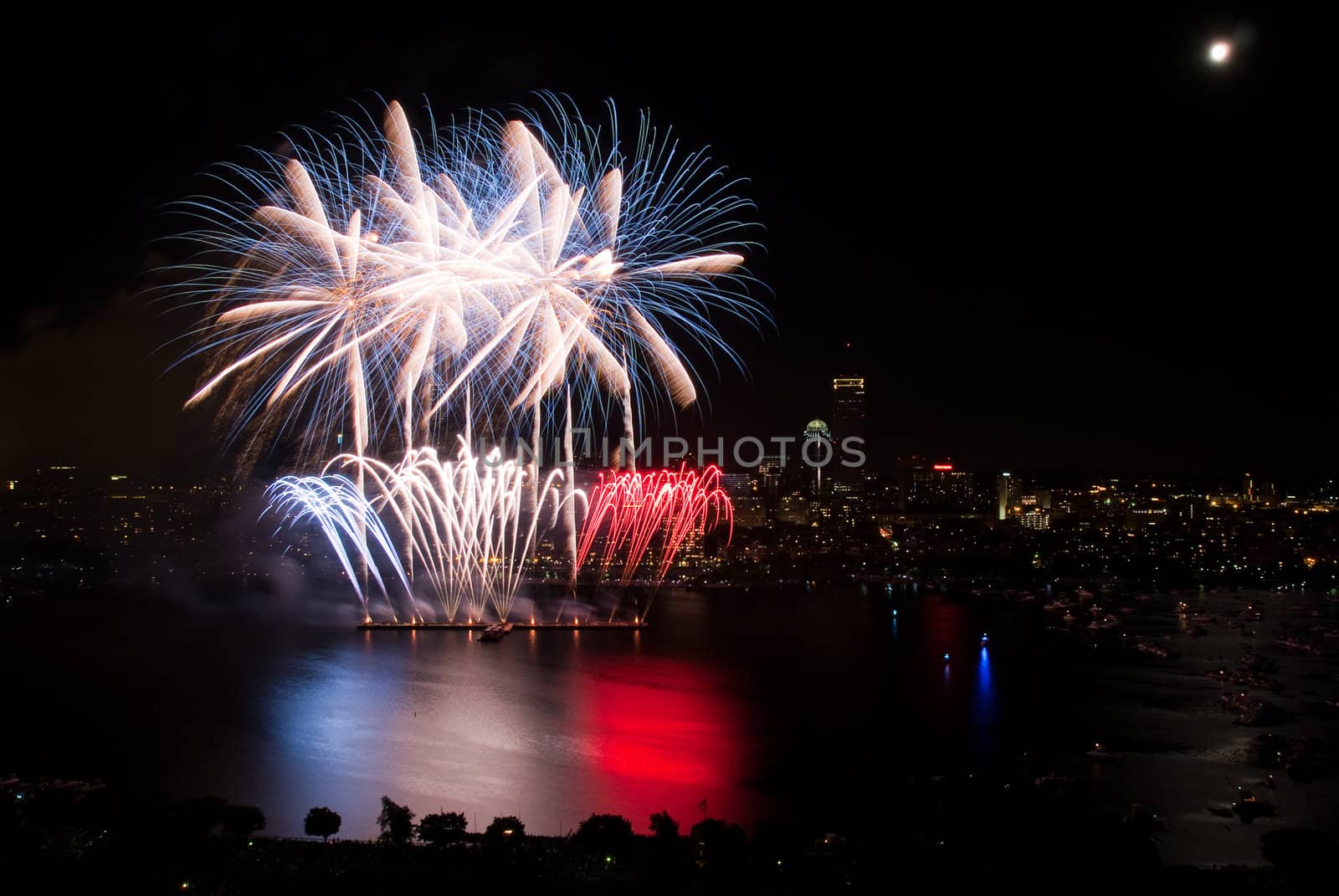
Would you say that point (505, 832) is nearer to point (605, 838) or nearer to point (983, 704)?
point (605, 838)

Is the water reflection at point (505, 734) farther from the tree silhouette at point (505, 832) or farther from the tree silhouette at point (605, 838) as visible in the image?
the tree silhouette at point (605, 838)

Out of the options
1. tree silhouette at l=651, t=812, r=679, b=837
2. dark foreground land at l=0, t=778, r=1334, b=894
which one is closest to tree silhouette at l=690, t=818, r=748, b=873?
dark foreground land at l=0, t=778, r=1334, b=894

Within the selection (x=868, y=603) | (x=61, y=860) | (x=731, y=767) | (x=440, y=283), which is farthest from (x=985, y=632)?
(x=61, y=860)

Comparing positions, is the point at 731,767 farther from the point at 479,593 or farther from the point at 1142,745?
the point at 479,593

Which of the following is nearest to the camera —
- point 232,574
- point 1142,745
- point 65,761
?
point 65,761

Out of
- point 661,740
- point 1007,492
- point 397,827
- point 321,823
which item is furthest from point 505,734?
point 1007,492

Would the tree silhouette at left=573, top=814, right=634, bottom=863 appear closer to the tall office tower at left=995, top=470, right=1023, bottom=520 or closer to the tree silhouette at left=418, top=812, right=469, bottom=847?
the tree silhouette at left=418, top=812, right=469, bottom=847
